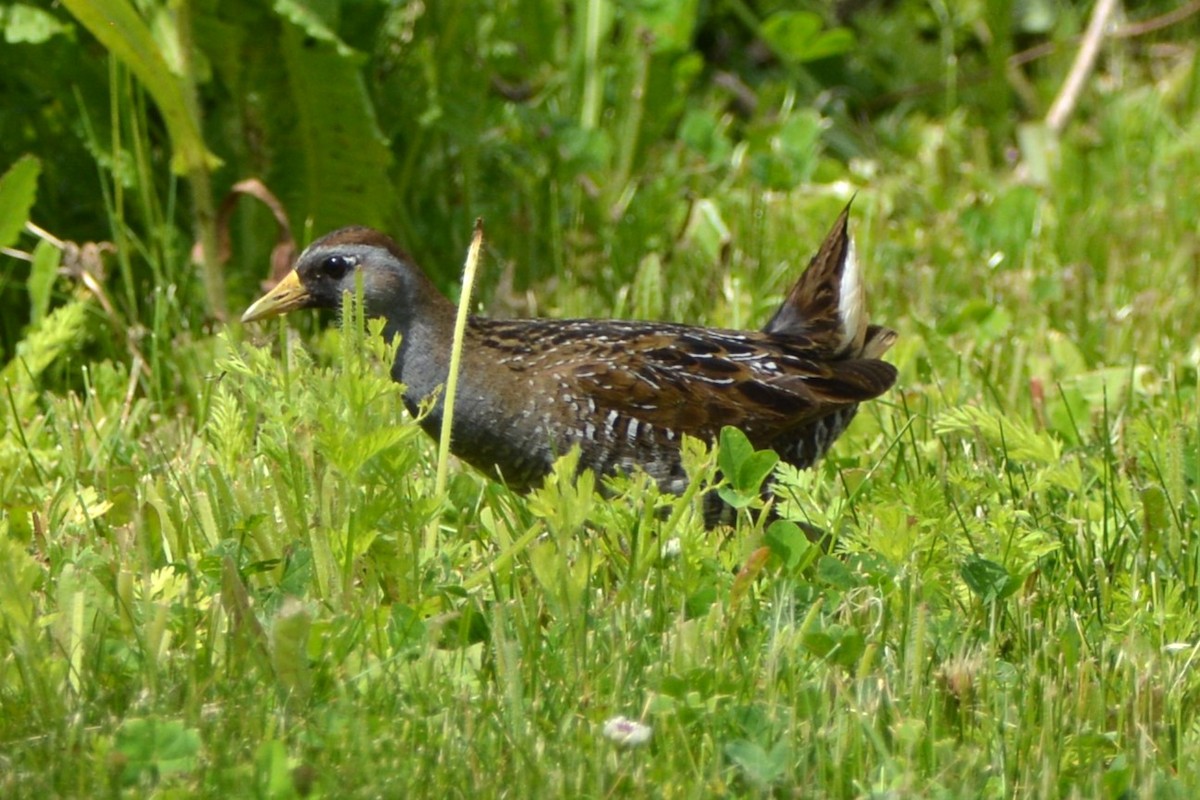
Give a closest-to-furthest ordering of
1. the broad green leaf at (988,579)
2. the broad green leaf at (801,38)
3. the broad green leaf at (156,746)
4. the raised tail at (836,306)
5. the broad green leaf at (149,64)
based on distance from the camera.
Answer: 1. the broad green leaf at (156,746)
2. the broad green leaf at (988,579)
3. the broad green leaf at (149,64)
4. the raised tail at (836,306)
5. the broad green leaf at (801,38)

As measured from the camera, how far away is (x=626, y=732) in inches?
109

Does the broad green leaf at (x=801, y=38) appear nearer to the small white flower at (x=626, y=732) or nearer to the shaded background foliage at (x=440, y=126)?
the shaded background foliage at (x=440, y=126)

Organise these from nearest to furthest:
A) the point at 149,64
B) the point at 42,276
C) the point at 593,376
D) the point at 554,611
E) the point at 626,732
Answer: the point at 626,732
the point at 554,611
the point at 593,376
the point at 149,64
the point at 42,276

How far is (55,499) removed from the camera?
377 centimetres

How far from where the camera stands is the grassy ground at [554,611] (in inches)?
109

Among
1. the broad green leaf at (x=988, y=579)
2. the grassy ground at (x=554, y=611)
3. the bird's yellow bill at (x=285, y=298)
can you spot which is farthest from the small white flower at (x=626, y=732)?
the bird's yellow bill at (x=285, y=298)

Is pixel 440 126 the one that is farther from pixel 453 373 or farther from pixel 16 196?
pixel 453 373

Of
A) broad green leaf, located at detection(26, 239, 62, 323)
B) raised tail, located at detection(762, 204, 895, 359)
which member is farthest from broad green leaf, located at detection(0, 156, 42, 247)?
raised tail, located at detection(762, 204, 895, 359)

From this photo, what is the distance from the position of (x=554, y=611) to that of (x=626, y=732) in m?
0.47

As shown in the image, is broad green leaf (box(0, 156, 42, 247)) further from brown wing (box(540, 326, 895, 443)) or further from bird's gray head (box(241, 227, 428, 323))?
brown wing (box(540, 326, 895, 443))

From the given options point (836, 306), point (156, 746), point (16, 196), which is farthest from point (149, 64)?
point (156, 746)

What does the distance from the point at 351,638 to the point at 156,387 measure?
191cm

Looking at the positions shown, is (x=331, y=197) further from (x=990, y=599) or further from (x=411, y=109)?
(x=990, y=599)

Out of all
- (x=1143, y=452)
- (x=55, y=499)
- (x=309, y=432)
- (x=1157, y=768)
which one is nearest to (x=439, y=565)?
(x=309, y=432)
